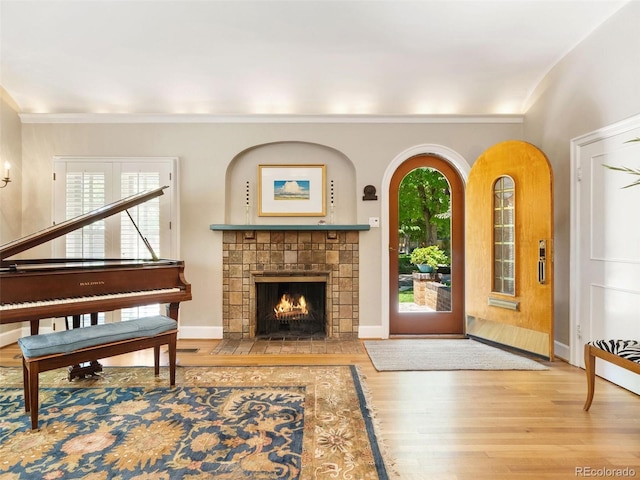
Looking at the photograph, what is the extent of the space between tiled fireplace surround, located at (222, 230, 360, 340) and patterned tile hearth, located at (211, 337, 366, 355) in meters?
0.16

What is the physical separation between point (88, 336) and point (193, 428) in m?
0.97

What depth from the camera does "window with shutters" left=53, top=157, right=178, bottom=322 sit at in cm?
402

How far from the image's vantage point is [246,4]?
2.97 meters

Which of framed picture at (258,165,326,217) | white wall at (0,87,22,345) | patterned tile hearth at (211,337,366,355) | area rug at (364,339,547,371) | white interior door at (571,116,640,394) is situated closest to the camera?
white interior door at (571,116,640,394)

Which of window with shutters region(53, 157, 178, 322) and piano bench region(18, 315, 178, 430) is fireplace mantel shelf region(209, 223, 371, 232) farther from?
piano bench region(18, 315, 178, 430)

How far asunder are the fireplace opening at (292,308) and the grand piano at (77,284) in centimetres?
143

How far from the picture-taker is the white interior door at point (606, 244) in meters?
2.73

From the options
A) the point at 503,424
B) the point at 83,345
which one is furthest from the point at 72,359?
the point at 503,424

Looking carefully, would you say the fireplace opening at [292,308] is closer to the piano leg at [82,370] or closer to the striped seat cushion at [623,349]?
the piano leg at [82,370]

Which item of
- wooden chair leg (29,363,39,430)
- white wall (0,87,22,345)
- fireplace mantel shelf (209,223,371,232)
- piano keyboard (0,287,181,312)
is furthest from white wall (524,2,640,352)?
white wall (0,87,22,345)

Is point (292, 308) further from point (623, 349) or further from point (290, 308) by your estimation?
point (623, 349)

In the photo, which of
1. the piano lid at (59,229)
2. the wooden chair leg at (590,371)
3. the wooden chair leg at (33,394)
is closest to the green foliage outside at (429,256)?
the wooden chair leg at (590,371)

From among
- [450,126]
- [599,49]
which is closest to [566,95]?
[599,49]

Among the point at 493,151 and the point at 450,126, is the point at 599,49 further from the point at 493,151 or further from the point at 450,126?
the point at 450,126
